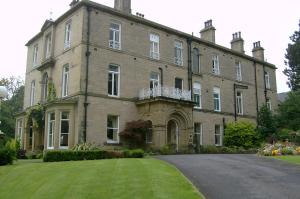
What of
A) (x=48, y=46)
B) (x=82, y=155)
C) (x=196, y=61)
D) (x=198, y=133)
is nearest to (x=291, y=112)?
(x=198, y=133)

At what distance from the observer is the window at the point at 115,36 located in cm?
2873

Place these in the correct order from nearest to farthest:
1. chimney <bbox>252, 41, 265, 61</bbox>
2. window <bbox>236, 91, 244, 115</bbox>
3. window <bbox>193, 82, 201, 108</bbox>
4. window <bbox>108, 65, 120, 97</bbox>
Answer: window <bbox>108, 65, 120, 97</bbox>
window <bbox>193, 82, 201, 108</bbox>
window <bbox>236, 91, 244, 115</bbox>
chimney <bbox>252, 41, 265, 61</bbox>

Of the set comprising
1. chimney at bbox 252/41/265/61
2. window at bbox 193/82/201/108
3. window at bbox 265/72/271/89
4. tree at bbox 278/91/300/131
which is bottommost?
tree at bbox 278/91/300/131

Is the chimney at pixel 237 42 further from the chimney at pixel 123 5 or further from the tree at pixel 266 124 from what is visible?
the chimney at pixel 123 5

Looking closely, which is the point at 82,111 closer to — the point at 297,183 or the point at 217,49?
the point at 297,183

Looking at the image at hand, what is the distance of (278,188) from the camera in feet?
39.5

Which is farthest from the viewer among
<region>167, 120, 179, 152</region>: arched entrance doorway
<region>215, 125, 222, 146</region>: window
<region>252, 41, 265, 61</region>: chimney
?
<region>252, 41, 265, 61</region>: chimney

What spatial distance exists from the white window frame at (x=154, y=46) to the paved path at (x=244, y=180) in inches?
615

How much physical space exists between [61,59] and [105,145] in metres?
8.32

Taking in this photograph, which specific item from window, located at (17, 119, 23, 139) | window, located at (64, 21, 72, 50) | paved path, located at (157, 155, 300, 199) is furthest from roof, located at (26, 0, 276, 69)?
paved path, located at (157, 155, 300, 199)

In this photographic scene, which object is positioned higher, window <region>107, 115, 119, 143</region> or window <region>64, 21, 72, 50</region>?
window <region>64, 21, 72, 50</region>

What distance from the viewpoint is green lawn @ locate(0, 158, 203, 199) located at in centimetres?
1089

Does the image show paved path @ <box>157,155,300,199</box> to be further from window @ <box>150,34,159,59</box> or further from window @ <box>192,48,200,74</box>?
window @ <box>192,48,200,74</box>

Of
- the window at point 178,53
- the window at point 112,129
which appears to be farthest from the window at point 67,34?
the window at point 178,53
